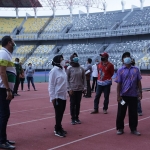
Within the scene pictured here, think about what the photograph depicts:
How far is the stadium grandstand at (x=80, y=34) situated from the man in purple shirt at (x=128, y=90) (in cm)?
3318

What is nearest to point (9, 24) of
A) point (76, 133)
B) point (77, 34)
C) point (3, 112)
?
A: point (77, 34)

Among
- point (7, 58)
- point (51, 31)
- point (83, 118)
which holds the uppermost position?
point (51, 31)

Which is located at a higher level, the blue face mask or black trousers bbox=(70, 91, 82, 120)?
the blue face mask

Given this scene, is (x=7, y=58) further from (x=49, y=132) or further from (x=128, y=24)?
(x=128, y=24)

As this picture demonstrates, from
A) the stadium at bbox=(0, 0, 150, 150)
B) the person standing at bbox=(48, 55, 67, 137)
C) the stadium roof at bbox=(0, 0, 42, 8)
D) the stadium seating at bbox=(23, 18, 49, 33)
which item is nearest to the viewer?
the person standing at bbox=(48, 55, 67, 137)

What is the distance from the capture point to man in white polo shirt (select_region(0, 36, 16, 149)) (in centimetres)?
562

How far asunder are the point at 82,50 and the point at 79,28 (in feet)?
18.5

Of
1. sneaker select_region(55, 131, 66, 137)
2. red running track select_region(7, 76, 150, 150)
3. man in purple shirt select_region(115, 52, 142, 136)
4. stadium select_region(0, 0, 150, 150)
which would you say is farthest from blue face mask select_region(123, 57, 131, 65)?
stadium select_region(0, 0, 150, 150)

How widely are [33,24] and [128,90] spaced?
55295 millimetres

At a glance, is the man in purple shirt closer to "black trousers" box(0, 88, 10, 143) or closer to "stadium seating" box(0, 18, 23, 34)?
"black trousers" box(0, 88, 10, 143)

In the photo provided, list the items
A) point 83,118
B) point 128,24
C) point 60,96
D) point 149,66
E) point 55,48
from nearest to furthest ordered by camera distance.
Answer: point 60,96 < point 83,118 < point 149,66 < point 128,24 < point 55,48

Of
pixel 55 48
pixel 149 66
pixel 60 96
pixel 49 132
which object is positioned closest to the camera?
pixel 60 96

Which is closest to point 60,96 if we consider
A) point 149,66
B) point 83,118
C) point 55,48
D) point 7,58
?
point 7,58

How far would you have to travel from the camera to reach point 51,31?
57.4 metres
